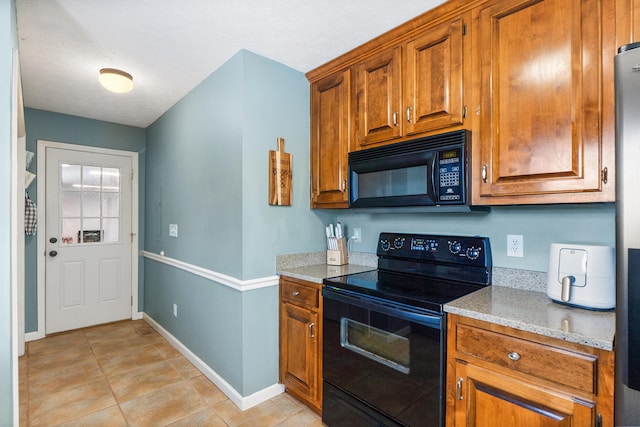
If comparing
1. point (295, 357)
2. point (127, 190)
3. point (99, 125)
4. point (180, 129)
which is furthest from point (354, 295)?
point (99, 125)

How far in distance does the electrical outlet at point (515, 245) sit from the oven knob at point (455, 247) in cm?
24

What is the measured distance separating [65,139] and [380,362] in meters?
3.86

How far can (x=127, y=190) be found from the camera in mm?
3865

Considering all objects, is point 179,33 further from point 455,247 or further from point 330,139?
point 455,247

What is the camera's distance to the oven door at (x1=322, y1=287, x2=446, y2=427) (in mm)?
1409

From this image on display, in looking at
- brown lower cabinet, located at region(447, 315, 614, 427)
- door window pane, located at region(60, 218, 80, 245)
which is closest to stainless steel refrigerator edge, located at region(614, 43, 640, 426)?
brown lower cabinet, located at region(447, 315, 614, 427)

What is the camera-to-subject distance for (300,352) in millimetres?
2107

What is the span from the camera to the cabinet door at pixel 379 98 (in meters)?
1.88

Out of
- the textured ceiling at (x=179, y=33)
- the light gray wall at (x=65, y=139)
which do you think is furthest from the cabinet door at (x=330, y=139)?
the light gray wall at (x=65, y=139)

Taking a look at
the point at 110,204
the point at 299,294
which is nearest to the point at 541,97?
the point at 299,294

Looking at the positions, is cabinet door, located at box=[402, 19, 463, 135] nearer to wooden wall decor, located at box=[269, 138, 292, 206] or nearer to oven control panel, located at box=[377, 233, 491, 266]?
oven control panel, located at box=[377, 233, 491, 266]

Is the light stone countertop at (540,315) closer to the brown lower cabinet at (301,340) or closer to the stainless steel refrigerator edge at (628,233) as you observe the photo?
the stainless steel refrigerator edge at (628,233)

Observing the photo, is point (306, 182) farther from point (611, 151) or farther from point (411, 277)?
point (611, 151)

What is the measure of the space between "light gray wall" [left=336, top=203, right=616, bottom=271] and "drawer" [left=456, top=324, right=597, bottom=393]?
0.61 meters
